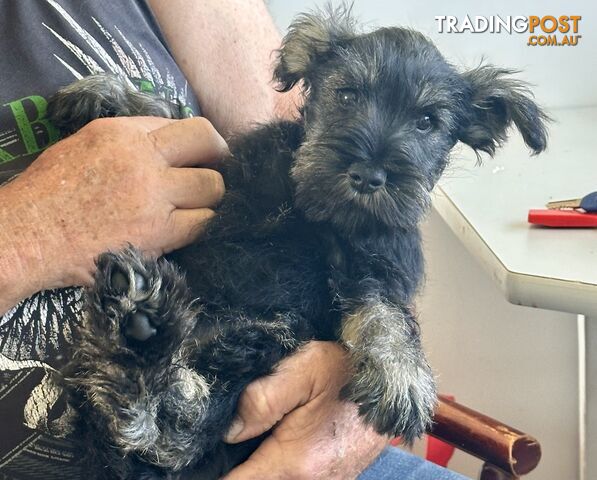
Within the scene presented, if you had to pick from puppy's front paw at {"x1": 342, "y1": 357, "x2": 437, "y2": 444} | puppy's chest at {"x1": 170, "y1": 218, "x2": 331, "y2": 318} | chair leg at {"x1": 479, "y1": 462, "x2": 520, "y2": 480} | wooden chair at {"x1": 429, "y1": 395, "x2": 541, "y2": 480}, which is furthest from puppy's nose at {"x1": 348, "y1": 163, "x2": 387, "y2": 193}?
chair leg at {"x1": 479, "y1": 462, "x2": 520, "y2": 480}

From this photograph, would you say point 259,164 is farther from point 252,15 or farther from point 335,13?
point 252,15

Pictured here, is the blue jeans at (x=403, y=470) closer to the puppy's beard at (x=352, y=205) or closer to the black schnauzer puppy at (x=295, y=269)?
the black schnauzer puppy at (x=295, y=269)

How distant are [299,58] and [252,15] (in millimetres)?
468

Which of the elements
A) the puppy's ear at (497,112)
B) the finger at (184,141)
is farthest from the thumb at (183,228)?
the puppy's ear at (497,112)

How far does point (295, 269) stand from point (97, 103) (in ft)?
1.54

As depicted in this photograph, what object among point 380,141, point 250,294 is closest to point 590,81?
point 380,141

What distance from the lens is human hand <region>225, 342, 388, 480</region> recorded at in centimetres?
107

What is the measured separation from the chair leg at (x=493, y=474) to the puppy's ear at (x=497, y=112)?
0.66 m

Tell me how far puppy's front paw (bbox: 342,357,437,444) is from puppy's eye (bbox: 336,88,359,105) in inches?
16.3

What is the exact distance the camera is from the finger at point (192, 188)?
1.16 m

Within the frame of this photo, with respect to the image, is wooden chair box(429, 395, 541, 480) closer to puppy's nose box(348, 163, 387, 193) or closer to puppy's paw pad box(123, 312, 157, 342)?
puppy's nose box(348, 163, 387, 193)

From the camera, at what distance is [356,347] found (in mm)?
1052

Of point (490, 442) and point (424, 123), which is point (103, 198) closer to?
point (424, 123)

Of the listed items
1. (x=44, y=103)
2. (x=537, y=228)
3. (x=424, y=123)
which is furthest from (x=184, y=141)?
(x=537, y=228)
